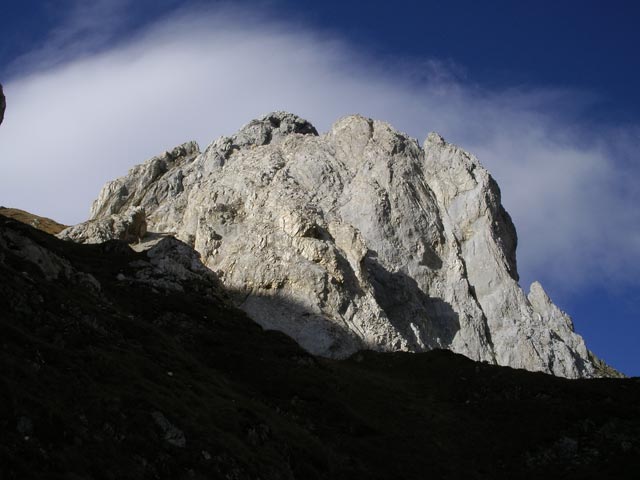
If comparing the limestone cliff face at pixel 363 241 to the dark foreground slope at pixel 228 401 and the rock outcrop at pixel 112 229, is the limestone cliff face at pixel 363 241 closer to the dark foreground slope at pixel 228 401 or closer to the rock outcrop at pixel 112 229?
the rock outcrop at pixel 112 229

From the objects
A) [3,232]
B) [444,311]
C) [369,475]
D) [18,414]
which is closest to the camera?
[18,414]

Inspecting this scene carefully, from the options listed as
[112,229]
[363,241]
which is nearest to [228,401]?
[363,241]

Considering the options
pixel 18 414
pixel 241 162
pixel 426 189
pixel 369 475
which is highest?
pixel 426 189

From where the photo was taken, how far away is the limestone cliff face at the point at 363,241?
100312 mm

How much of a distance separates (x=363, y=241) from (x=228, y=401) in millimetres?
64709

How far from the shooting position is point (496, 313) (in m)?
118

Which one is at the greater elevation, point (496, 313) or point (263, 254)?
point (496, 313)

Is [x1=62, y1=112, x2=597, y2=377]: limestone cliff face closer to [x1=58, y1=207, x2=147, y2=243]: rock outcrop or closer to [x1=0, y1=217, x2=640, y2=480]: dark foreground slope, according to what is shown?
[x1=58, y1=207, x2=147, y2=243]: rock outcrop

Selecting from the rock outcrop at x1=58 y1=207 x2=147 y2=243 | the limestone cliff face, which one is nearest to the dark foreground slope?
the limestone cliff face

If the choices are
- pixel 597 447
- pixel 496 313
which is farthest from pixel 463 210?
pixel 597 447

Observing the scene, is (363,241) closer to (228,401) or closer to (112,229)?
(112,229)

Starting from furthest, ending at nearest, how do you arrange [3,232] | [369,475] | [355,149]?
1. [355,149]
2. [3,232]
3. [369,475]

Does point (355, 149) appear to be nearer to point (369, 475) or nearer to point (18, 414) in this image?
point (369, 475)

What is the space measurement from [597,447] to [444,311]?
61.1 meters
